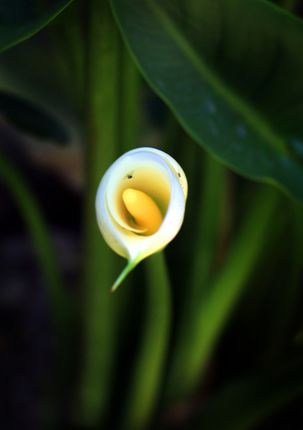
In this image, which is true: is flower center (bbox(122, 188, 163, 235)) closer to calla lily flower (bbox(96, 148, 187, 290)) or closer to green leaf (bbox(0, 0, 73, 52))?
calla lily flower (bbox(96, 148, 187, 290))

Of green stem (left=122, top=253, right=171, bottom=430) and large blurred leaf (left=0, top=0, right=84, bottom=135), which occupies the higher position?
large blurred leaf (left=0, top=0, right=84, bottom=135)

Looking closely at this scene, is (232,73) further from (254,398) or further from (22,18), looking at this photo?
(254,398)

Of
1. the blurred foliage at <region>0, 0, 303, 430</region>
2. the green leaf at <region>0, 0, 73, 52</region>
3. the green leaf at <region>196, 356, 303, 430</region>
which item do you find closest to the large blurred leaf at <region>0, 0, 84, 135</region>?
the blurred foliage at <region>0, 0, 303, 430</region>

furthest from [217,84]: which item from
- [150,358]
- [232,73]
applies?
[150,358]

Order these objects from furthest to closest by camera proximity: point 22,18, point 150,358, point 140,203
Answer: point 150,358, point 22,18, point 140,203

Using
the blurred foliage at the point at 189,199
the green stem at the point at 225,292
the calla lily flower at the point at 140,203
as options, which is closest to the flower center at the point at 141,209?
the calla lily flower at the point at 140,203
